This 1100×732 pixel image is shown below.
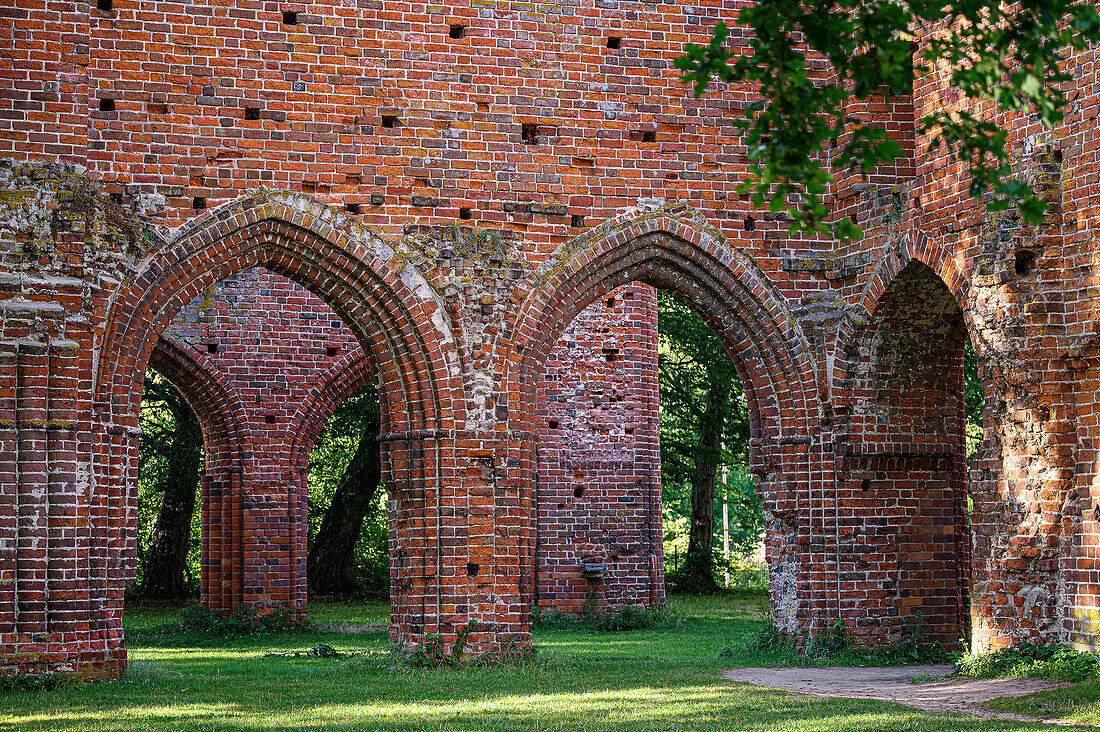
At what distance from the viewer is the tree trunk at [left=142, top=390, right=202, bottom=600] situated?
72.8ft

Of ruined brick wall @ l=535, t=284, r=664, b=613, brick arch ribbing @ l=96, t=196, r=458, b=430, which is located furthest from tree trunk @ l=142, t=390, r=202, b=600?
brick arch ribbing @ l=96, t=196, r=458, b=430

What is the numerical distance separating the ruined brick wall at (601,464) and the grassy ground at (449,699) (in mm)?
3669

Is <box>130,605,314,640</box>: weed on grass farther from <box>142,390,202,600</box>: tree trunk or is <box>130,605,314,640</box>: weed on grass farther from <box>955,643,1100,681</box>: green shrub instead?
<box>955,643,1100,681</box>: green shrub

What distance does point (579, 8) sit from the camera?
1220 cm

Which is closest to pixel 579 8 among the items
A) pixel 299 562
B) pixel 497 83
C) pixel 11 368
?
pixel 497 83

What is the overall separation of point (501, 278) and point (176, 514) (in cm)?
1359

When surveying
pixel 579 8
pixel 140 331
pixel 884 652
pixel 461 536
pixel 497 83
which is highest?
pixel 579 8

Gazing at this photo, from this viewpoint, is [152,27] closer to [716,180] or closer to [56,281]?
[56,281]

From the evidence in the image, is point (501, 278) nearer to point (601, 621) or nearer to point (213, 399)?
point (213, 399)

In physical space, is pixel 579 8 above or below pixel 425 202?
above

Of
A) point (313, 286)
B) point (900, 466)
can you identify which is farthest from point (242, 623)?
point (900, 466)

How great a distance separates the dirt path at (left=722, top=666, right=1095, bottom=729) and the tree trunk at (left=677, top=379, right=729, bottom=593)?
41.2 ft

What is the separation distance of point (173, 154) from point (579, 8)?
4.21 meters

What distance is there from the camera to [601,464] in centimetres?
1741
